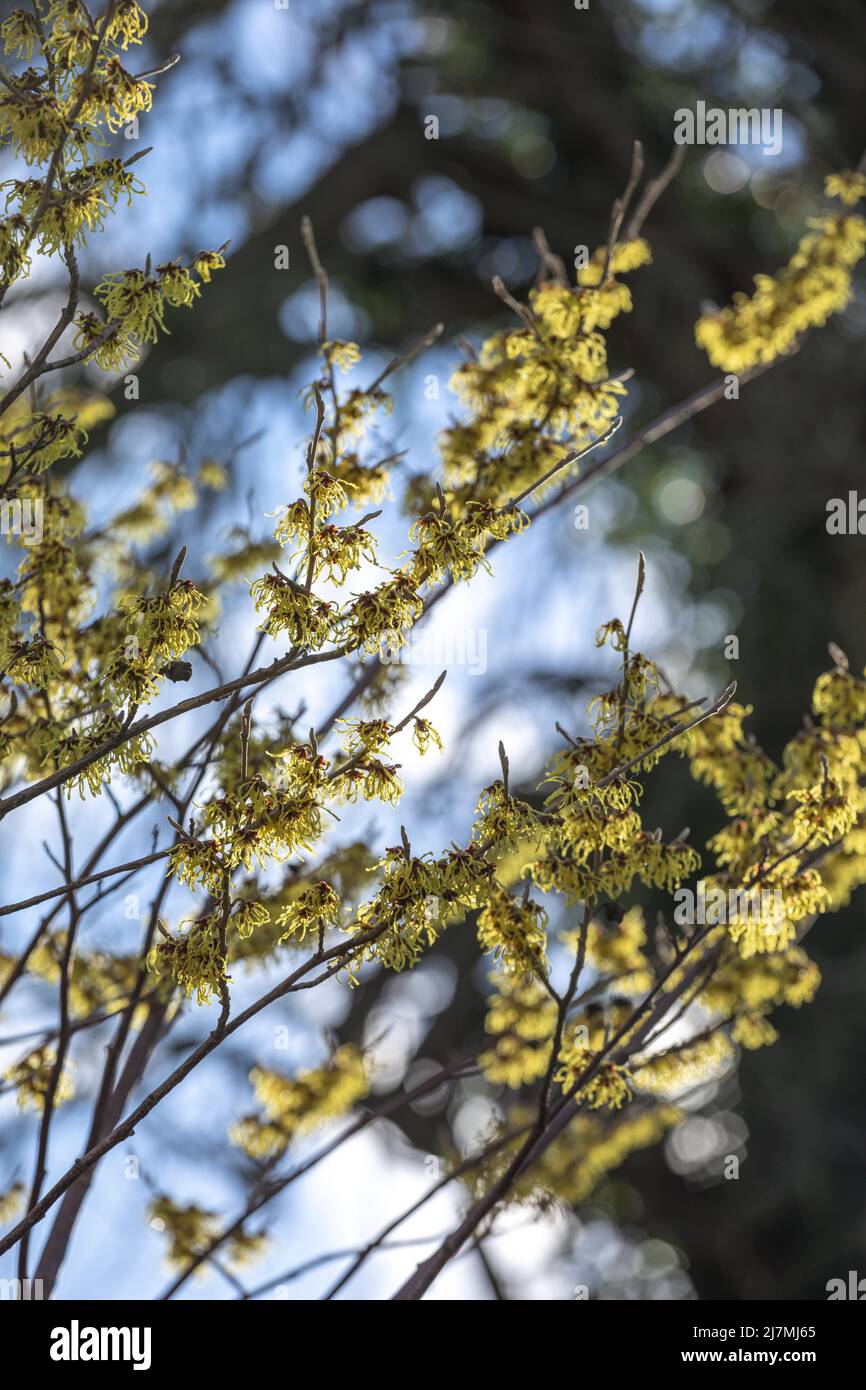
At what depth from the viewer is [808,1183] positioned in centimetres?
792

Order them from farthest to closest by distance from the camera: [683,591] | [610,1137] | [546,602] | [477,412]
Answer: [683,591]
[546,602]
[610,1137]
[477,412]

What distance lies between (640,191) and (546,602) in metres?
3.09

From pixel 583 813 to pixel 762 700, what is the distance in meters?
6.71

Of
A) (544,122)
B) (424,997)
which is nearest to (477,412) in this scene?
(424,997)

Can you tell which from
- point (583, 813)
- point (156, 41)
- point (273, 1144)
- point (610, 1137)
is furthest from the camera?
point (156, 41)

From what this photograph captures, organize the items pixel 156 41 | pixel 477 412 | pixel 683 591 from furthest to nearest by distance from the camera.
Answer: pixel 683 591
pixel 156 41
pixel 477 412

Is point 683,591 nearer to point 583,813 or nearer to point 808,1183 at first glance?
point 808,1183

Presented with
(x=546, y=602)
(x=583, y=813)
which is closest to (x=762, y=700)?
(x=546, y=602)

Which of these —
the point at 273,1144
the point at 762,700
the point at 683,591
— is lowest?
the point at 273,1144

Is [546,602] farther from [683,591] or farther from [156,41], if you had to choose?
[156,41]

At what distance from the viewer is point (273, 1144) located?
319 cm

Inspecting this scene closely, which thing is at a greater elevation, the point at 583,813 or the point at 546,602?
the point at 546,602
